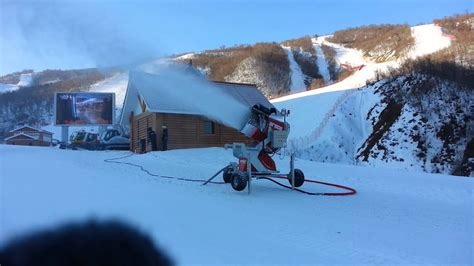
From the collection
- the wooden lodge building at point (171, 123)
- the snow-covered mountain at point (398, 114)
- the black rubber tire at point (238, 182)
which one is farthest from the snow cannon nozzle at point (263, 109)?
the wooden lodge building at point (171, 123)

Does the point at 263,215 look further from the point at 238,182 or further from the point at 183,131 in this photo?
the point at 183,131

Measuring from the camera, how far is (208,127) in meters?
30.5

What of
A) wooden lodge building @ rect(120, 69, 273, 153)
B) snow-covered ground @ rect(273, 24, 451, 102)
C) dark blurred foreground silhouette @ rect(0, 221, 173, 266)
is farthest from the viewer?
snow-covered ground @ rect(273, 24, 451, 102)

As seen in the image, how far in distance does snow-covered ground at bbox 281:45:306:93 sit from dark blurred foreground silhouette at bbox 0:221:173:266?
2963 inches

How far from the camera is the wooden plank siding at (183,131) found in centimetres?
2828

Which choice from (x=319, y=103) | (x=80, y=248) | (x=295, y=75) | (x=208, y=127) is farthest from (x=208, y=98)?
(x=295, y=75)

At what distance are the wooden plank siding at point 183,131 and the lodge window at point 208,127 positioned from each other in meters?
0.20

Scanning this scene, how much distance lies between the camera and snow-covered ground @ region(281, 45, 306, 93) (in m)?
82.7

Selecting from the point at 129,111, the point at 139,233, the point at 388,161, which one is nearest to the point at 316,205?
the point at 139,233

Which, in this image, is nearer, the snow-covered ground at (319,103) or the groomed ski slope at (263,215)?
the groomed ski slope at (263,215)

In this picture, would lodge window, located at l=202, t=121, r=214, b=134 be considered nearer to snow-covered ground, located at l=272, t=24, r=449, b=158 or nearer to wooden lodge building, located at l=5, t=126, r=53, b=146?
snow-covered ground, located at l=272, t=24, r=449, b=158

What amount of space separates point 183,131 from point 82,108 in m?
20.5

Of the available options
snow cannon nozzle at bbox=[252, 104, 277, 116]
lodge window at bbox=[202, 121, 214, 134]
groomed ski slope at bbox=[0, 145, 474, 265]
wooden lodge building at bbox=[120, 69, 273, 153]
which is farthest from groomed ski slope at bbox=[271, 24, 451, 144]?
snow cannon nozzle at bbox=[252, 104, 277, 116]

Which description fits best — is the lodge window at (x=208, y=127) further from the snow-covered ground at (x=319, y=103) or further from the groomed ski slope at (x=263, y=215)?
the groomed ski slope at (x=263, y=215)
